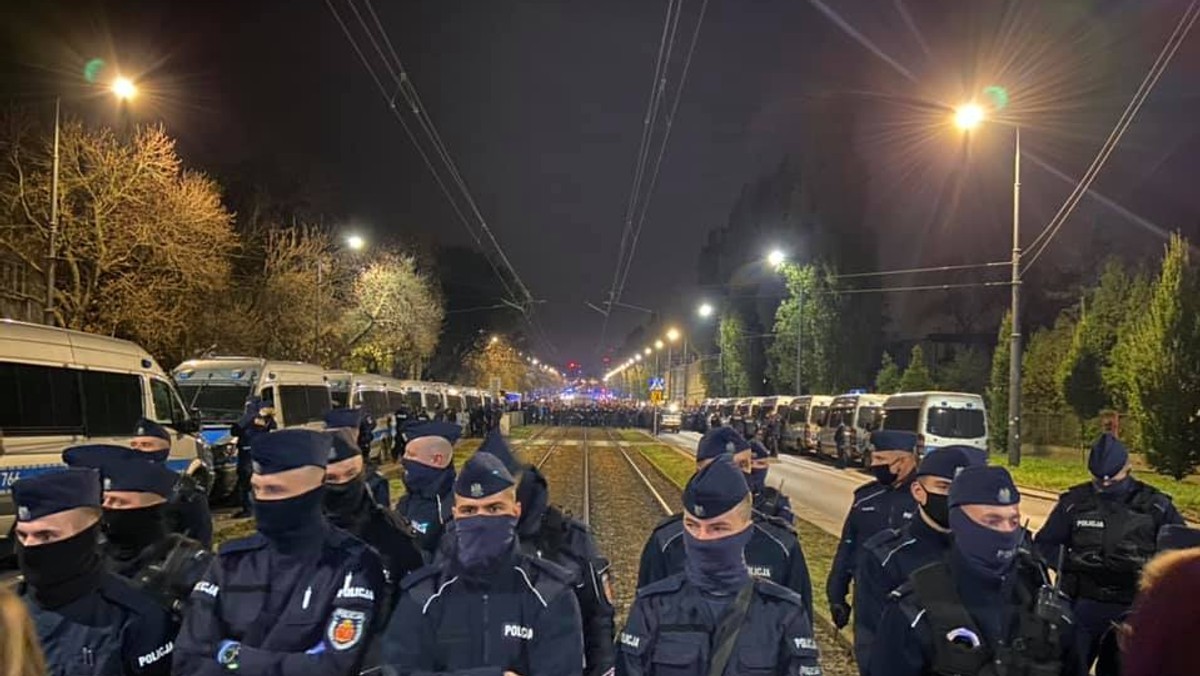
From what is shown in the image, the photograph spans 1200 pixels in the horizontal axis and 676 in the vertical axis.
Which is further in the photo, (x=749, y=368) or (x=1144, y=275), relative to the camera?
(x=749, y=368)

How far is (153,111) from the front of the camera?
26.3 metres

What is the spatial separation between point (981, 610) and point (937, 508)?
1437 millimetres

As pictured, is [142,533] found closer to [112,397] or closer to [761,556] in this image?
[761,556]

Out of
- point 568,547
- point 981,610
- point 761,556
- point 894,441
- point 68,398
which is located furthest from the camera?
point 68,398

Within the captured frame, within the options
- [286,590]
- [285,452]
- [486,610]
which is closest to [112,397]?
[285,452]

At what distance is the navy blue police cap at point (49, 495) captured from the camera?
3188 mm

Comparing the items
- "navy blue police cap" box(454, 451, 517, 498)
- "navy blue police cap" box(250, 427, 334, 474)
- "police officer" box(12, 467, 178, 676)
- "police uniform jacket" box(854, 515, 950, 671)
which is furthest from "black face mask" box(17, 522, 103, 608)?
"police uniform jacket" box(854, 515, 950, 671)

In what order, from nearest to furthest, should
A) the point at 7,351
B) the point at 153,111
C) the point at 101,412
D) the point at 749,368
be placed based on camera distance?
the point at 7,351, the point at 101,412, the point at 153,111, the point at 749,368

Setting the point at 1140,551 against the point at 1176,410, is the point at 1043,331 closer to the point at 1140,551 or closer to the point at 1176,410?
the point at 1176,410

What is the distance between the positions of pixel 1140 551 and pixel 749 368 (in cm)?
6872

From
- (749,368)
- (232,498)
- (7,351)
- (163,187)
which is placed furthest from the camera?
(749,368)

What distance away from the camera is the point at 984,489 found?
3.27m

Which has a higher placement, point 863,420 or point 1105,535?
point 863,420

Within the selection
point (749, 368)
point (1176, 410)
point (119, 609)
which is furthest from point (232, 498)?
point (749, 368)
